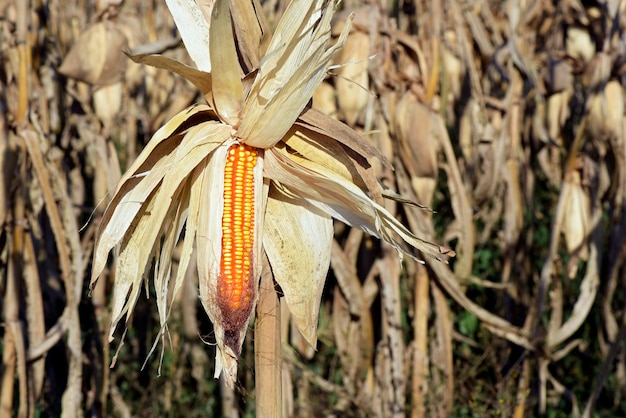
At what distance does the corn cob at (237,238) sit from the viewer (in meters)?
0.90

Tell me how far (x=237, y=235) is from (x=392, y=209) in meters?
1.24

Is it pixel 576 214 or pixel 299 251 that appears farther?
pixel 576 214

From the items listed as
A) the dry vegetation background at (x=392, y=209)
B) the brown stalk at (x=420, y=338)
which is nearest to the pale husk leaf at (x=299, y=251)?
the dry vegetation background at (x=392, y=209)

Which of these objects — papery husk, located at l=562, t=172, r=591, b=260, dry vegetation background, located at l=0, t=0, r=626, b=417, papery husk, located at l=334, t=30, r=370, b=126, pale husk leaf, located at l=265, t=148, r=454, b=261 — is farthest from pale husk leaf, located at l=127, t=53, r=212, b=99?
papery husk, located at l=562, t=172, r=591, b=260

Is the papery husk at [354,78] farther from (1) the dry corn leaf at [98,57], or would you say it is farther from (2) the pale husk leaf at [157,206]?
(2) the pale husk leaf at [157,206]

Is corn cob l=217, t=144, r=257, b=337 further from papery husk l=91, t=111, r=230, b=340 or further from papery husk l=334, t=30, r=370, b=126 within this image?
papery husk l=334, t=30, r=370, b=126

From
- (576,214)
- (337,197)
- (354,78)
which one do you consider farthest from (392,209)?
(337,197)

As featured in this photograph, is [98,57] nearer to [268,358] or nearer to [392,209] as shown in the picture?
[392,209]

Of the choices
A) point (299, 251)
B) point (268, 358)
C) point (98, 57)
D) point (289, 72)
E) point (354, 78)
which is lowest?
point (268, 358)

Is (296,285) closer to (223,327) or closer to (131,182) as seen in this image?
(223,327)

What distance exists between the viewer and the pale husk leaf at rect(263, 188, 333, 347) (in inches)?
37.8

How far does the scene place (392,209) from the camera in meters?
2.12

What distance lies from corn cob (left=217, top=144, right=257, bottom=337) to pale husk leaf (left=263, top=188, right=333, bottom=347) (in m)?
0.06

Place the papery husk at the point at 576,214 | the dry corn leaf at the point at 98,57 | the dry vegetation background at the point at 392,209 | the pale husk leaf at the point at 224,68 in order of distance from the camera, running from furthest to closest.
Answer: the papery husk at the point at 576,214 → the dry corn leaf at the point at 98,57 → the dry vegetation background at the point at 392,209 → the pale husk leaf at the point at 224,68
